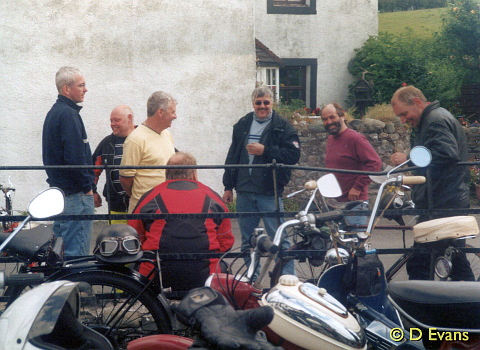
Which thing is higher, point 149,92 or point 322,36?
point 322,36

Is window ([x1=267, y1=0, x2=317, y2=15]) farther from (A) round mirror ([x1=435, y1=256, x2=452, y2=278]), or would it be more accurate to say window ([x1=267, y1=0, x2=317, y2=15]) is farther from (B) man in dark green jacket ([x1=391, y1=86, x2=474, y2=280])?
(A) round mirror ([x1=435, y1=256, x2=452, y2=278])

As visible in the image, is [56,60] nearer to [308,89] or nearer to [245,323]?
[245,323]

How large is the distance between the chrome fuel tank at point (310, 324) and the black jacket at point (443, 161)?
194 cm

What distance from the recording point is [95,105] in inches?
388

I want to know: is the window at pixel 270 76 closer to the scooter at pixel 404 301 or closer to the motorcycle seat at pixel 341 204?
the motorcycle seat at pixel 341 204

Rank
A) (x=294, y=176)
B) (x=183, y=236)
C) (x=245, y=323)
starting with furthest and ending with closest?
(x=294, y=176) → (x=183, y=236) → (x=245, y=323)

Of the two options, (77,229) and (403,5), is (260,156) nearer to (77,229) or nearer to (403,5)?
(77,229)

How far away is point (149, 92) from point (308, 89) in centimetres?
903

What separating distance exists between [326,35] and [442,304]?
52.4ft

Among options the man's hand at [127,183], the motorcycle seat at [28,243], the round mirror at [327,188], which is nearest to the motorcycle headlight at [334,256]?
the round mirror at [327,188]

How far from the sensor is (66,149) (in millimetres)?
5102

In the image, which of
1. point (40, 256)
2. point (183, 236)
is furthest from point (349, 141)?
point (40, 256)

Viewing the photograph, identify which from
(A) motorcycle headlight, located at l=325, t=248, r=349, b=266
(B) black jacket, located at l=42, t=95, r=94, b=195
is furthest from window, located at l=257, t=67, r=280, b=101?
(A) motorcycle headlight, located at l=325, t=248, r=349, b=266

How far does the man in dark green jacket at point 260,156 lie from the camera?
5.33 meters
